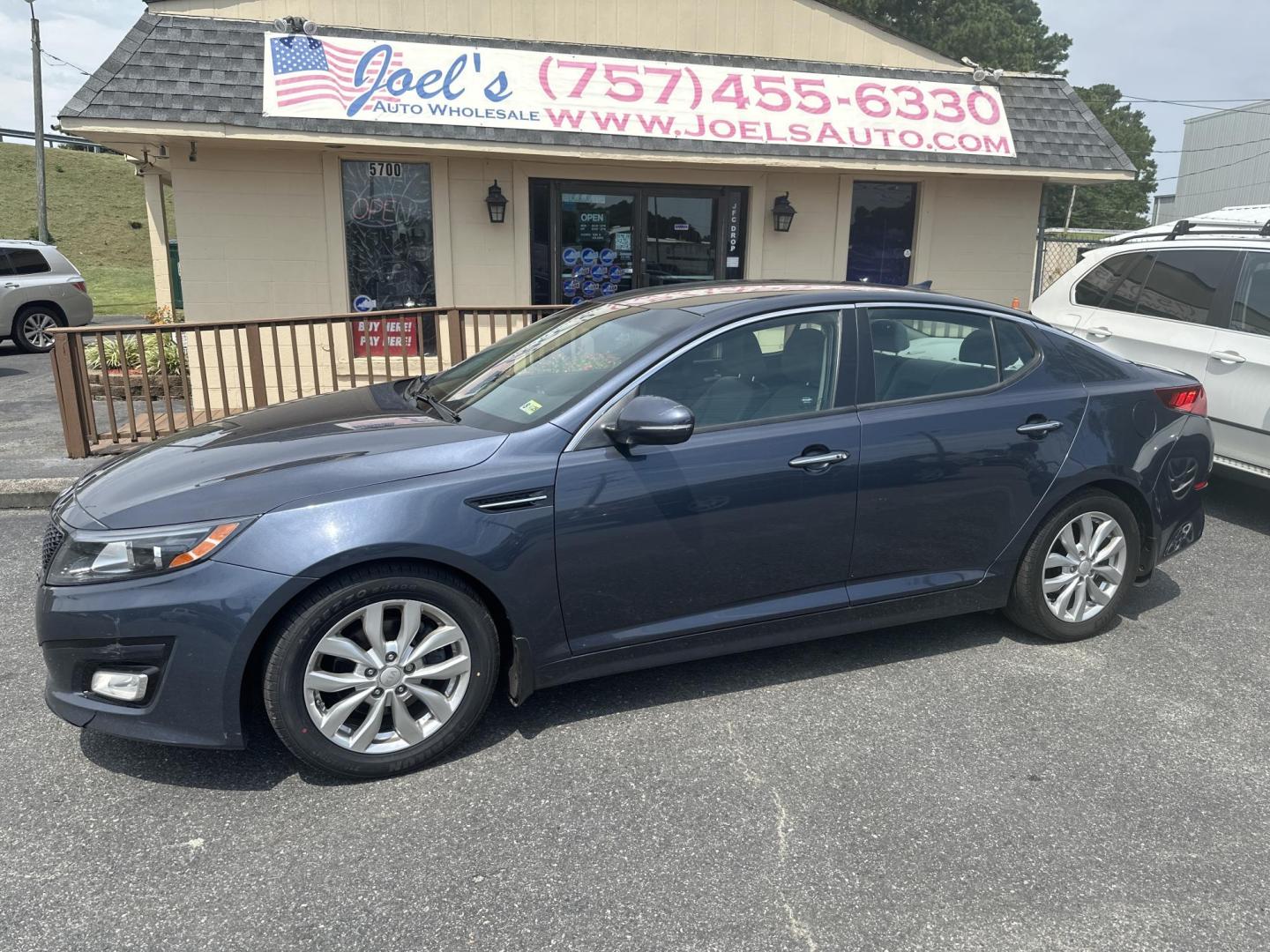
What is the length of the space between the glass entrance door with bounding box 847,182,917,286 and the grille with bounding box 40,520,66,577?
9.28m

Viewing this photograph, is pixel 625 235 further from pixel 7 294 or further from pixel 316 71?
pixel 7 294

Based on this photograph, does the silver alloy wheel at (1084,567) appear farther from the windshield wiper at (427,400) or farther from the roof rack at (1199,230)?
the roof rack at (1199,230)

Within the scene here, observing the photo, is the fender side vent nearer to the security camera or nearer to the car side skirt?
the car side skirt

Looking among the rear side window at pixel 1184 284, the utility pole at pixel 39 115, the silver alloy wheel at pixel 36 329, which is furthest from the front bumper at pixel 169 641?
the utility pole at pixel 39 115

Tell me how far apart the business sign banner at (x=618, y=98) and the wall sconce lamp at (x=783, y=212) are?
0.81 meters

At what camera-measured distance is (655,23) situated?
1001cm

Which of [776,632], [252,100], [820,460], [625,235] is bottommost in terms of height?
[776,632]

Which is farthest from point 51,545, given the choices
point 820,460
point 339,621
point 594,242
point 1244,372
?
point 594,242

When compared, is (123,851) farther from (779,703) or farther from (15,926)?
Answer: (779,703)

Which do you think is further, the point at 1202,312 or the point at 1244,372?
→ the point at 1202,312

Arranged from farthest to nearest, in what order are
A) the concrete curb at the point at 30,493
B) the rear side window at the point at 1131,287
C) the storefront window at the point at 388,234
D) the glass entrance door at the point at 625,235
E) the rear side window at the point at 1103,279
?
1. the glass entrance door at the point at 625,235
2. the storefront window at the point at 388,234
3. the rear side window at the point at 1103,279
4. the rear side window at the point at 1131,287
5. the concrete curb at the point at 30,493

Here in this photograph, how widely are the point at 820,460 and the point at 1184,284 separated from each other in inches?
164

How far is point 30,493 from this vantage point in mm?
6066

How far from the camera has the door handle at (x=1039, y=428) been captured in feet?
12.6
